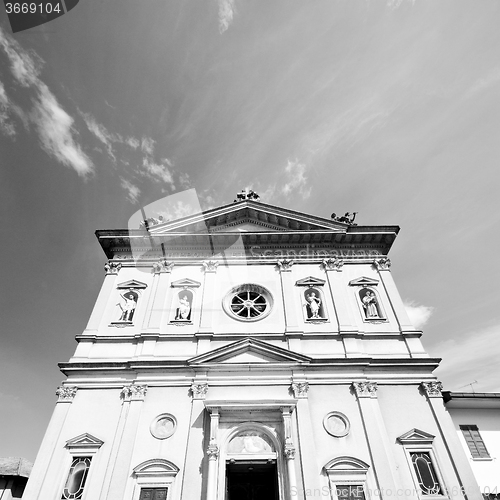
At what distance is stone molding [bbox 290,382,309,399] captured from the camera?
13.7 metres

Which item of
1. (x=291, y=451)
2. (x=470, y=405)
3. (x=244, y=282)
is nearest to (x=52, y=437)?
(x=291, y=451)

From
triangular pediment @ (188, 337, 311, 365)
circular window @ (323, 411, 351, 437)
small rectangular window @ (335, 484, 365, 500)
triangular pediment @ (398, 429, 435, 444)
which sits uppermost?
triangular pediment @ (188, 337, 311, 365)

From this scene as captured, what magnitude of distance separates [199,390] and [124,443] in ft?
10.3

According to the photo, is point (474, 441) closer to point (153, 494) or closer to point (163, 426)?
point (163, 426)

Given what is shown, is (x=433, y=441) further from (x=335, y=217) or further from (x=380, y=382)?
(x=335, y=217)

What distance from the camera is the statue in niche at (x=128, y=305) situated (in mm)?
16422

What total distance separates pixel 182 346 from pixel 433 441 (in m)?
10.3

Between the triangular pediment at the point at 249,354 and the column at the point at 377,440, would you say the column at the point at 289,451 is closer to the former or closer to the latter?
the triangular pediment at the point at 249,354

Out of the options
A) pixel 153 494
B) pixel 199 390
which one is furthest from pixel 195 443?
pixel 153 494

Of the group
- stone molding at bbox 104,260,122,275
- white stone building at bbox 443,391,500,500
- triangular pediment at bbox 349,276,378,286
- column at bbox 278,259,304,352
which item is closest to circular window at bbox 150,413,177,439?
column at bbox 278,259,304,352

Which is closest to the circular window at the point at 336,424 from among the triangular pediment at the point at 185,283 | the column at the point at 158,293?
the column at the point at 158,293

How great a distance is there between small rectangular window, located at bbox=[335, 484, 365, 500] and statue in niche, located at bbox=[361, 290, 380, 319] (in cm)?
687

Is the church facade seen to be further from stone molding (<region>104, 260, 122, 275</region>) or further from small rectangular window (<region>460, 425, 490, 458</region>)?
small rectangular window (<region>460, 425, 490, 458</region>)

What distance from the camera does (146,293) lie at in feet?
56.6
